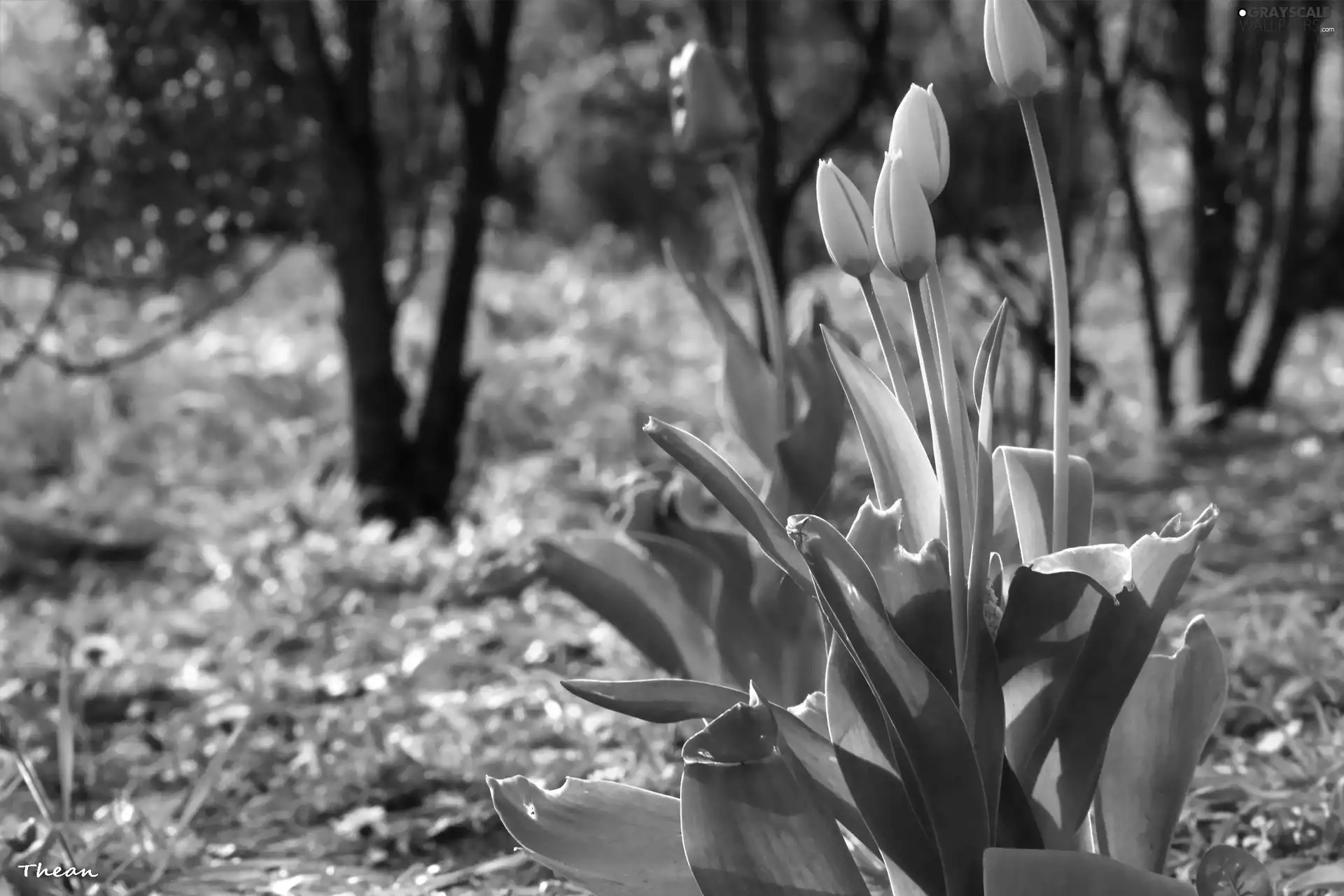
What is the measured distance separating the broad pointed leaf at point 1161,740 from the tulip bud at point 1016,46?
0.45m

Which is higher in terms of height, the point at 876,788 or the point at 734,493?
the point at 734,493

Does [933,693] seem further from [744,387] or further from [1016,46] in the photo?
[744,387]

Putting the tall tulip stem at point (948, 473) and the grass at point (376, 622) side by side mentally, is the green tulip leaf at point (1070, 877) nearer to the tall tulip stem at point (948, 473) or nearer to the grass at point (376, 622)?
the tall tulip stem at point (948, 473)

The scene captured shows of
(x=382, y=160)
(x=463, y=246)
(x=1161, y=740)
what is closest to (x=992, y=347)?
(x=1161, y=740)

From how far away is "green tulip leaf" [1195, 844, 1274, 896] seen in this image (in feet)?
3.43

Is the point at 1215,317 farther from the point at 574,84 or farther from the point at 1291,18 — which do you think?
the point at 574,84

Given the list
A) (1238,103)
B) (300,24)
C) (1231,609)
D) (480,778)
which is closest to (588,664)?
(480,778)

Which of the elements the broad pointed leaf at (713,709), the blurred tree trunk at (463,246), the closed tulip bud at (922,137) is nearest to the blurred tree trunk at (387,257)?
the blurred tree trunk at (463,246)

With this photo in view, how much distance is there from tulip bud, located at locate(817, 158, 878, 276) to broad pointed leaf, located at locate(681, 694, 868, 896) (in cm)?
33

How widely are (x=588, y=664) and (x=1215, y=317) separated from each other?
2.32 metres

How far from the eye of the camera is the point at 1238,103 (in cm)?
376

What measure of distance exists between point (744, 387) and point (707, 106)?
1.19ft

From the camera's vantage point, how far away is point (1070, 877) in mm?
927

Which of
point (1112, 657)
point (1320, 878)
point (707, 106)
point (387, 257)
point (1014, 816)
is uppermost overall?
point (707, 106)
